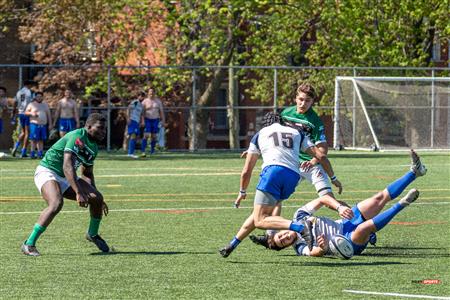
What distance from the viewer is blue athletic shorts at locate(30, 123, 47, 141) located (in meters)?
32.3

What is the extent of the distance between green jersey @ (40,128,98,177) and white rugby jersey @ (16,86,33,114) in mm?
20255

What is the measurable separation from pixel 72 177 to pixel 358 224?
2999 millimetres

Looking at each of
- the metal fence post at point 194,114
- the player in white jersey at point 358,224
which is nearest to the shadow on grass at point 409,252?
the player in white jersey at point 358,224

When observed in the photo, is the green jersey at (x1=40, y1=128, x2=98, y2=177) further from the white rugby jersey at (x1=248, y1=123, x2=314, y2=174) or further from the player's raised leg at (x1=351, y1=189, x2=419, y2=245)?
the player's raised leg at (x1=351, y1=189, x2=419, y2=245)

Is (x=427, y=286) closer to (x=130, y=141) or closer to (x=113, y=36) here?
(x=130, y=141)

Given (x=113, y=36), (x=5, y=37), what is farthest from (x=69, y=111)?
(x=5, y=37)

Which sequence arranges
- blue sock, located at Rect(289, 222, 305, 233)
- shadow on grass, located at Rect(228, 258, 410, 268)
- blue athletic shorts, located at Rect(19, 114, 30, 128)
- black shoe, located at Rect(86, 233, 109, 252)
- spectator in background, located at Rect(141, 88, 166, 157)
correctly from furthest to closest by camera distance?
spectator in background, located at Rect(141, 88, 166, 157)
blue athletic shorts, located at Rect(19, 114, 30, 128)
black shoe, located at Rect(86, 233, 109, 252)
shadow on grass, located at Rect(228, 258, 410, 268)
blue sock, located at Rect(289, 222, 305, 233)

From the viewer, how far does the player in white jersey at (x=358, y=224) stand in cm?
1254

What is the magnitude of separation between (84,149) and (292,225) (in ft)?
7.88

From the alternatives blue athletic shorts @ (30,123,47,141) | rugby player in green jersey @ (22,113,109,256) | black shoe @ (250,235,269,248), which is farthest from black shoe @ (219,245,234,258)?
blue athletic shorts @ (30,123,47,141)

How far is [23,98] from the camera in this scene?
33.4m

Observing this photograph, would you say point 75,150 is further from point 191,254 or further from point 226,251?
point 226,251

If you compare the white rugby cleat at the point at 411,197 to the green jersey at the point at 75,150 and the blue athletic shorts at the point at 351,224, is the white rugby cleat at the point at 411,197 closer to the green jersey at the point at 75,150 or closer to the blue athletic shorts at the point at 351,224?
the blue athletic shorts at the point at 351,224

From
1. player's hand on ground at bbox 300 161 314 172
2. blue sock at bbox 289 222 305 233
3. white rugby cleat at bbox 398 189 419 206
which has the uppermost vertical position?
player's hand on ground at bbox 300 161 314 172
